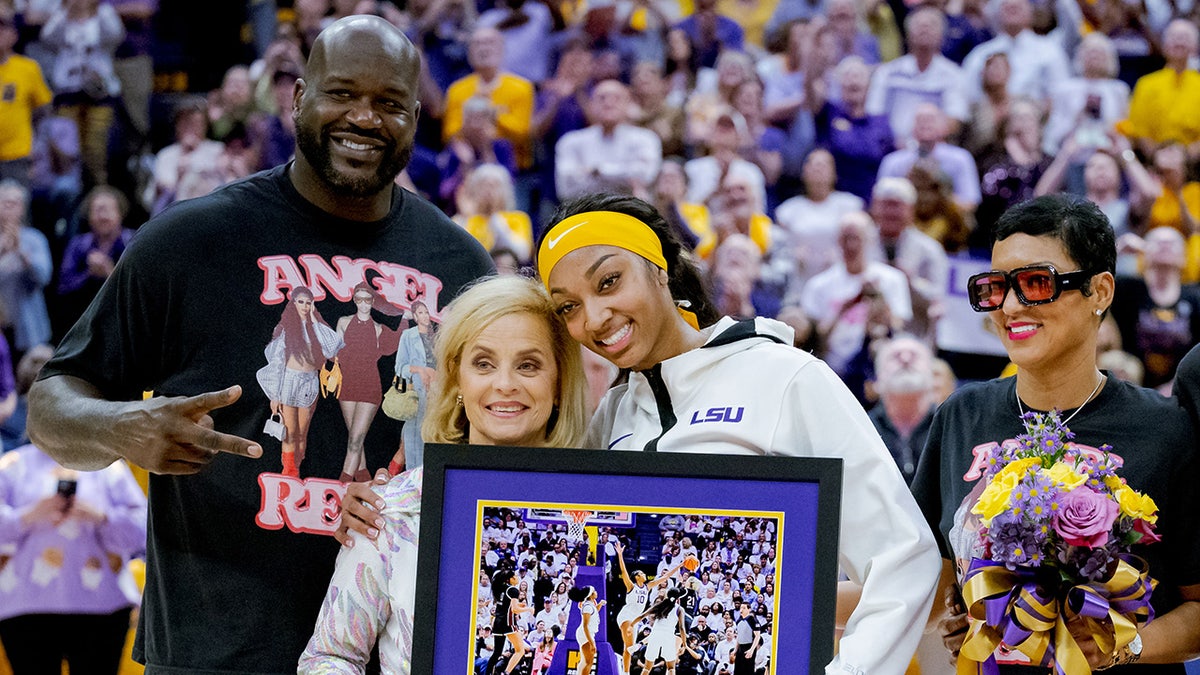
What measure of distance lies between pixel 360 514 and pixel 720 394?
749mm

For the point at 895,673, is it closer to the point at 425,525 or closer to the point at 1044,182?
the point at 425,525

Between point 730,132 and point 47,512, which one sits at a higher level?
point 730,132

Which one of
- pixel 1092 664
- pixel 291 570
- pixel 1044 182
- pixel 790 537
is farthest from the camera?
pixel 1044 182

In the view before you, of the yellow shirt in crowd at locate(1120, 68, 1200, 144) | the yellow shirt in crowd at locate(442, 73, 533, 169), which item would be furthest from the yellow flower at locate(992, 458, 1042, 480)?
the yellow shirt in crowd at locate(442, 73, 533, 169)

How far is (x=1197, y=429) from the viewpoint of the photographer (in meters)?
3.04

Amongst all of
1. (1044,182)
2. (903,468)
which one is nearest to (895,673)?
(903,468)

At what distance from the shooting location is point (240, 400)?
329 centimetres

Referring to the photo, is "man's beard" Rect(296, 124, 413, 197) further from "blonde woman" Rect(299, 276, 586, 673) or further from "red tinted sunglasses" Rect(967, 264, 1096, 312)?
"red tinted sunglasses" Rect(967, 264, 1096, 312)

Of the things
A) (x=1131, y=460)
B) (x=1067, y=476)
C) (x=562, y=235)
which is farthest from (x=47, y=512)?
(x=1067, y=476)

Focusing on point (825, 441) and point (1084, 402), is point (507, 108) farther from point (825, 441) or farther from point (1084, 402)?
point (825, 441)

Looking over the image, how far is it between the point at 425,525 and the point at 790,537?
2.11 feet

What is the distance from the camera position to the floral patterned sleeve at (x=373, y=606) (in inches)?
109

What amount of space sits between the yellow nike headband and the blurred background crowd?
225 inches

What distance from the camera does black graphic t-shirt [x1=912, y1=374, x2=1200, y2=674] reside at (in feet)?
9.73
